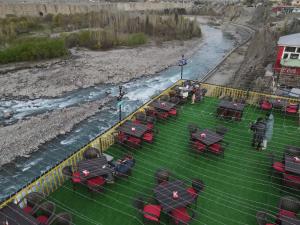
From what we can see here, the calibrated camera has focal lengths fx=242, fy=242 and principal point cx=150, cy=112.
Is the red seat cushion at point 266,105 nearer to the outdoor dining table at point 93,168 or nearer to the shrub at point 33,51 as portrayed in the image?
the outdoor dining table at point 93,168

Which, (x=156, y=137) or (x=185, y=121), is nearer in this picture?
(x=156, y=137)

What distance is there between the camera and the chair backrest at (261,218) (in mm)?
6230

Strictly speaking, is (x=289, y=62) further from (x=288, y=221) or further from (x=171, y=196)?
(x=171, y=196)

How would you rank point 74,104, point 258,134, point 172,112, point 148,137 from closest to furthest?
point 258,134, point 148,137, point 172,112, point 74,104

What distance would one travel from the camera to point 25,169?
39.8 ft

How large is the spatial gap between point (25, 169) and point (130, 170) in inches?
266

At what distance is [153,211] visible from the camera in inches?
260

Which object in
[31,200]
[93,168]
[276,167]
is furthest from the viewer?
[276,167]

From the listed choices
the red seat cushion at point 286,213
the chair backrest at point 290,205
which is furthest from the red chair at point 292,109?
the red seat cushion at point 286,213

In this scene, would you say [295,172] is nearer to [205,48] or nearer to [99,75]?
[99,75]

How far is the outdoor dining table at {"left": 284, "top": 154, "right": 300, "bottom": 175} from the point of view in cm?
748

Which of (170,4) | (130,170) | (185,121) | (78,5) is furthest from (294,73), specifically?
(170,4)

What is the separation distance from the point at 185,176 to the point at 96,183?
3030mm

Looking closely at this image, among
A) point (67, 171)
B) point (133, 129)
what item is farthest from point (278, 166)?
point (67, 171)
